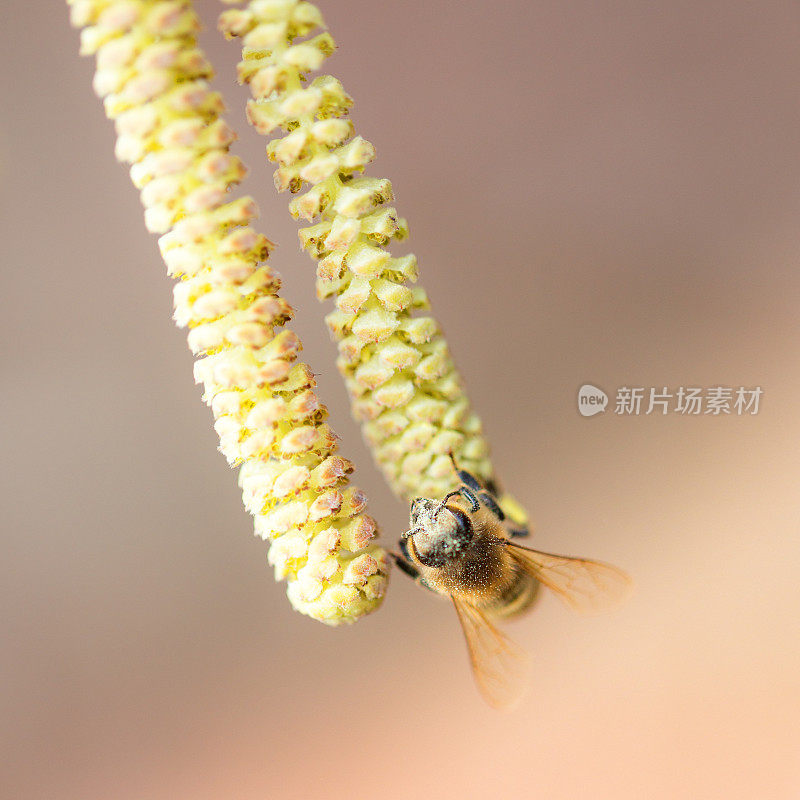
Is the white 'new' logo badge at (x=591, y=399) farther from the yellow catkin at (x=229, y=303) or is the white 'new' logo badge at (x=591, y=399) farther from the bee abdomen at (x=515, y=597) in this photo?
the yellow catkin at (x=229, y=303)

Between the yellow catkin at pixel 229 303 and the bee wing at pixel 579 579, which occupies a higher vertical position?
the yellow catkin at pixel 229 303

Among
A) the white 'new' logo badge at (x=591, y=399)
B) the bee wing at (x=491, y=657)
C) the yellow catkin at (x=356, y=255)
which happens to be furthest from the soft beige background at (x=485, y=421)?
the yellow catkin at (x=356, y=255)

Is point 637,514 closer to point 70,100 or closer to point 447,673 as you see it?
point 447,673

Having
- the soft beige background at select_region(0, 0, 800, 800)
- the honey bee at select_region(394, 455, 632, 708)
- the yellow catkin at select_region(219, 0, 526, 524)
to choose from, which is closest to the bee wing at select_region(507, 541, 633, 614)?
the honey bee at select_region(394, 455, 632, 708)

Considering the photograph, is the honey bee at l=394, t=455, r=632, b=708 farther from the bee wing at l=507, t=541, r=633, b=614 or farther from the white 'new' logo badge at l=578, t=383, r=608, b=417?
the white 'new' logo badge at l=578, t=383, r=608, b=417

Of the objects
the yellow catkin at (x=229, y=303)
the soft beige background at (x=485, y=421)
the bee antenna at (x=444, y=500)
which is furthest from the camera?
the soft beige background at (x=485, y=421)

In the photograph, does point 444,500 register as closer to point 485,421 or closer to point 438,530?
point 438,530
